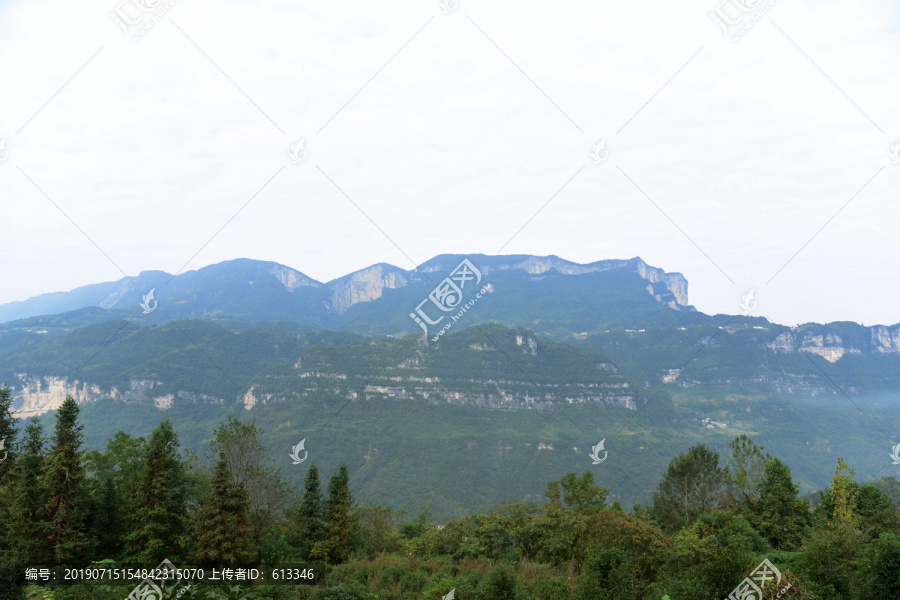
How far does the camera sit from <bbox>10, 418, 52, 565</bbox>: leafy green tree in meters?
14.2

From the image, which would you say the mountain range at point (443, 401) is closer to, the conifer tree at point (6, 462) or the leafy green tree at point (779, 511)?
the leafy green tree at point (779, 511)

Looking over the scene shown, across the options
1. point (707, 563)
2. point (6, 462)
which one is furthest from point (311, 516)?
point (707, 563)

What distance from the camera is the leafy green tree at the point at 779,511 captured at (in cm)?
1872

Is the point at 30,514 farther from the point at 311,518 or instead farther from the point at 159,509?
the point at 311,518

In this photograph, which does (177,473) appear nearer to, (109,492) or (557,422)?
(109,492)

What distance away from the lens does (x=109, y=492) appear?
663 inches

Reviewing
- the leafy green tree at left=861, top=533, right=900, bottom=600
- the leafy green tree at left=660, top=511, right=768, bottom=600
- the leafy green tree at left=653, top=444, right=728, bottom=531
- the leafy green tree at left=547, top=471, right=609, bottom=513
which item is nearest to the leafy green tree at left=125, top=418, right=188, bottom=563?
the leafy green tree at left=660, top=511, right=768, bottom=600

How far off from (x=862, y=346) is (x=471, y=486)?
652 ft

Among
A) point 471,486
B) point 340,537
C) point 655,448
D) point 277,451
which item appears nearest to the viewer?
point 340,537

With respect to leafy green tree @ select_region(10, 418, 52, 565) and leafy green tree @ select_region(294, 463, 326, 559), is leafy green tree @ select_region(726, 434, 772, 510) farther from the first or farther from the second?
leafy green tree @ select_region(10, 418, 52, 565)

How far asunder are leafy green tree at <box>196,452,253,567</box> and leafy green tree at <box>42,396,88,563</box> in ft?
12.2

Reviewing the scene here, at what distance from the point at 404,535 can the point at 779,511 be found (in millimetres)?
16630

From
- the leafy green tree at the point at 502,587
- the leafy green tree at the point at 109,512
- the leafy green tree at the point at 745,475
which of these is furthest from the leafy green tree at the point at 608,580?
the leafy green tree at the point at 109,512

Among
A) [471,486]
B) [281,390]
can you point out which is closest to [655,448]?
[471,486]
